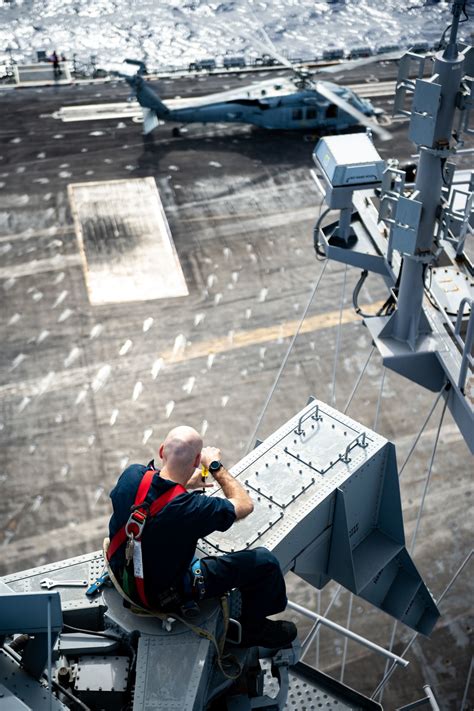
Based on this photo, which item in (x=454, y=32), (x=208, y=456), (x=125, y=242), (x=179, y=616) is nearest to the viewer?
(x=179, y=616)

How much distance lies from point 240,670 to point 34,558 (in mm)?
12201

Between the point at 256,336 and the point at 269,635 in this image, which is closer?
the point at 269,635

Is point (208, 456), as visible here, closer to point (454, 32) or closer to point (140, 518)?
point (140, 518)

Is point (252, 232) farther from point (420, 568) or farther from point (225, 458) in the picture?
point (420, 568)

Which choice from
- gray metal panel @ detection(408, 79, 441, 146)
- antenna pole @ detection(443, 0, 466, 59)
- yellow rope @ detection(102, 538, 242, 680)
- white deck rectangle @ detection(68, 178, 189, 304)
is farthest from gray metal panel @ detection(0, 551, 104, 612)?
white deck rectangle @ detection(68, 178, 189, 304)

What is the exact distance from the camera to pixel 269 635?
11.6 metres

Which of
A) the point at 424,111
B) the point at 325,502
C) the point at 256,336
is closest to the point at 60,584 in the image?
the point at 325,502

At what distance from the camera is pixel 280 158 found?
39594 millimetres

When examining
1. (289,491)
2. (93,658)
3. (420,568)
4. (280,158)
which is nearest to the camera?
(93,658)

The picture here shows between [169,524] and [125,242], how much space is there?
81.6 feet

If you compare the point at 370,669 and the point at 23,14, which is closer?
the point at 370,669

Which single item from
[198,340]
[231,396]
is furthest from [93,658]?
[198,340]

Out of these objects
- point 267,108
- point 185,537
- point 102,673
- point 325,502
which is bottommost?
point 267,108

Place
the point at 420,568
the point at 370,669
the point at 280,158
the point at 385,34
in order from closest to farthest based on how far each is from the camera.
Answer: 1. the point at 370,669
2. the point at 420,568
3. the point at 280,158
4. the point at 385,34
